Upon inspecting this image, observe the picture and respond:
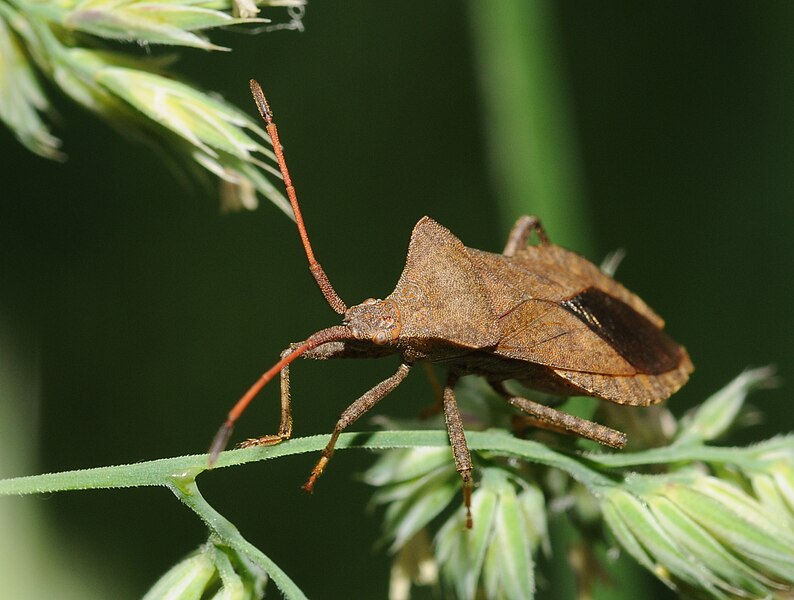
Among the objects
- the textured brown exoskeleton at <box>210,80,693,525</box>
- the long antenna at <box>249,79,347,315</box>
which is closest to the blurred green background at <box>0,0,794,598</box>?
the textured brown exoskeleton at <box>210,80,693,525</box>

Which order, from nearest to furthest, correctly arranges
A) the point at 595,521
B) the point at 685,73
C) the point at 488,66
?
the point at 595,521
the point at 488,66
the point at 685,73

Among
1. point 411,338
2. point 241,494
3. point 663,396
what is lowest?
point 241,494

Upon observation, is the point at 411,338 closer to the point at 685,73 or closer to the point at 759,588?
the point at 759,588

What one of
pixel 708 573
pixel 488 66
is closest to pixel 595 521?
pixel 708 573

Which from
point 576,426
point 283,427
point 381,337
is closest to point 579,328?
point 576,426

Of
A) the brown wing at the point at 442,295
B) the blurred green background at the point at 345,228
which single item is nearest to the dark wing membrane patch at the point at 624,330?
the brown wing at the point at 442,295

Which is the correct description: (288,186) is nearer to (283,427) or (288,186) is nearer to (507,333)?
(283,427)

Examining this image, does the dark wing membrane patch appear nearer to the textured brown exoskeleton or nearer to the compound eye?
the textured brown exoskeleton
